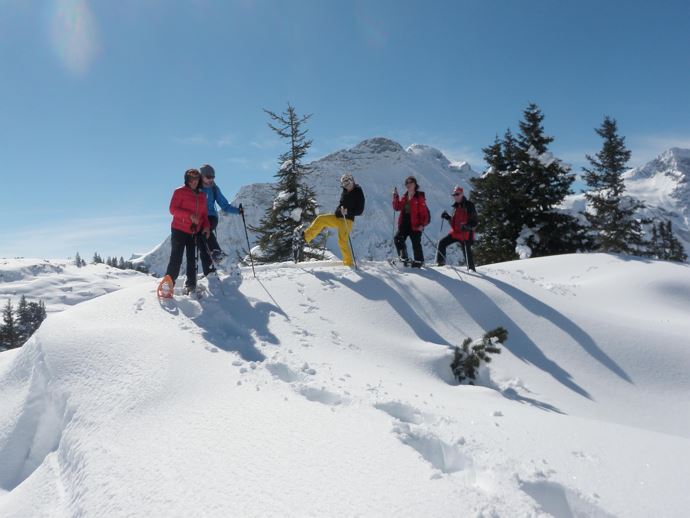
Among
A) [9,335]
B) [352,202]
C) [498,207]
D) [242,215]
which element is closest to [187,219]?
[242,215]

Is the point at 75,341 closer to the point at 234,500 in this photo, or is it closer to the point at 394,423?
the point at 234,500

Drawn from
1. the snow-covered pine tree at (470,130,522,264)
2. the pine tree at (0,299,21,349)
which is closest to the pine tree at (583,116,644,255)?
the snow-covered pine tree at (470,130,522,264)

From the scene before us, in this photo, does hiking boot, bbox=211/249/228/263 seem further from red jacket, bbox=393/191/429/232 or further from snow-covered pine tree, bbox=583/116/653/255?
snow-covered pine tree, bbox=583/116/653/255

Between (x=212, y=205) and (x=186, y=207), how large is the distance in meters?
1.30

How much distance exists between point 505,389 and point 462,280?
3.75 meters

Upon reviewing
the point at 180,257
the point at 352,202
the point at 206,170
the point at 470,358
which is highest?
the point at 206,170

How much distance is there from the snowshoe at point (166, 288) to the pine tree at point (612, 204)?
25294 mm

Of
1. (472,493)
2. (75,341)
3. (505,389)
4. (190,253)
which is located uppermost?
(190,253)

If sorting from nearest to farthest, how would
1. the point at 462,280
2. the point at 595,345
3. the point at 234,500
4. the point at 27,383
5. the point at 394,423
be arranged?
the point at 234,500, the point at 394,423, the point at 27,383, the point at 595,345, the point at 462,280

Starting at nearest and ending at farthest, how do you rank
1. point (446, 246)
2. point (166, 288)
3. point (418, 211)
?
point (166, 288), point (418, 211), point (446, 246)

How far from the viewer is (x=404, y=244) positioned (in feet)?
34.7

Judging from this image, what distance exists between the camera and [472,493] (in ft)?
9.25

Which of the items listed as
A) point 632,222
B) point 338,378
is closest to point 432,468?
point 338,378

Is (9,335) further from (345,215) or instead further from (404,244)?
(404,244)
